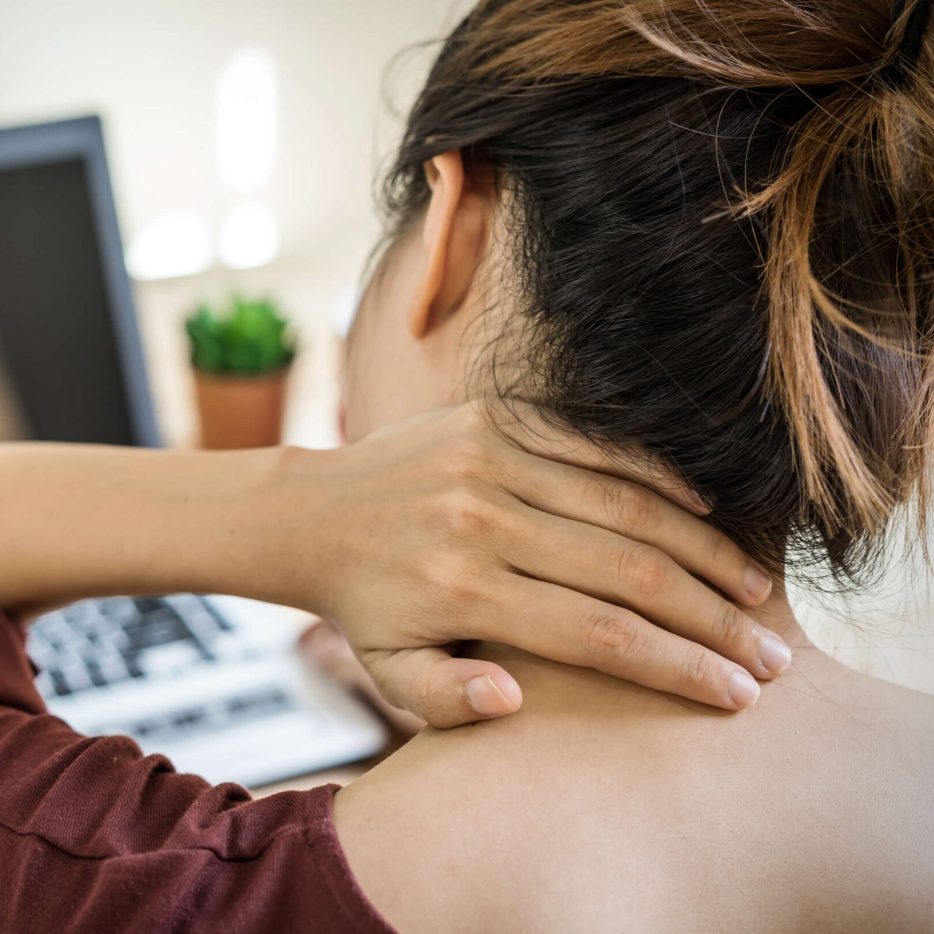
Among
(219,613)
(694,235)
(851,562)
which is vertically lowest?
(219,613)

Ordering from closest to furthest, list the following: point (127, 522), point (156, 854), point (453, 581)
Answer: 1. point (156, 854)
2. point (453, 581)
3. point (127, 522)

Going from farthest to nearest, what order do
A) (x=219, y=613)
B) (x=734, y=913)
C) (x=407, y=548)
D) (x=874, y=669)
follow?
(x=219, y=613) < (x=874, y=669) < (x=407, y=548) < (x=734, y=913)

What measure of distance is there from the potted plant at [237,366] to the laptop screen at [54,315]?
192 millimetres

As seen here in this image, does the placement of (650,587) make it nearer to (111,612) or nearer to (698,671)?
(698,671)

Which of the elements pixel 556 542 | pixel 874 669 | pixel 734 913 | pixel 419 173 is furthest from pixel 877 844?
pixel 419 173

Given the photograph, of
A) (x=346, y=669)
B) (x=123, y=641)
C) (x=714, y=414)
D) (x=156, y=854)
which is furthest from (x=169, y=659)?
(x=714, y=414)

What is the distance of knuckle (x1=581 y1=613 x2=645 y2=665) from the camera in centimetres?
54

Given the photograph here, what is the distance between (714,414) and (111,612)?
0.76 metres

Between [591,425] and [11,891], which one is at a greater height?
[591,425]

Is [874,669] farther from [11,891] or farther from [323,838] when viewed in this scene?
[11,891]

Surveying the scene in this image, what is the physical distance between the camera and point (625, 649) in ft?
1.77

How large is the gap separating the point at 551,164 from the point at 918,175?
0.17 m

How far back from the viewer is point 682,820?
0.49 metres

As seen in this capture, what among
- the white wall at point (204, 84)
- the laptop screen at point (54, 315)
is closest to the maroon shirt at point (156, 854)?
the laptop screen at point (54, 315)
